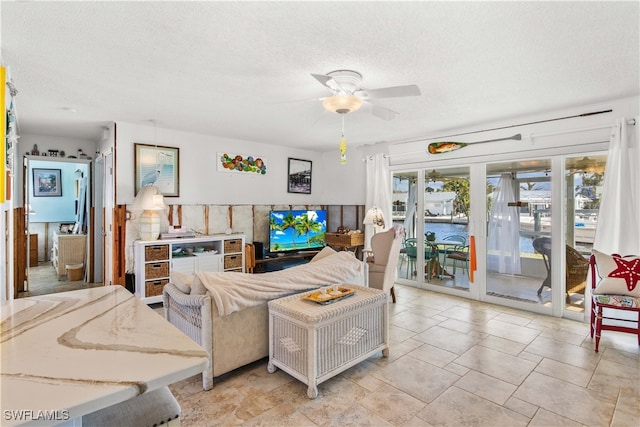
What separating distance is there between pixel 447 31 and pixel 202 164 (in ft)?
13.0

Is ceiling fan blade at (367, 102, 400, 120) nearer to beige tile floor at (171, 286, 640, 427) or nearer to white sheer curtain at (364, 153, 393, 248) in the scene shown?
beige tile floor at (171, 286, 640, 427)

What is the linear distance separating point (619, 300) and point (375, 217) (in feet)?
9.64

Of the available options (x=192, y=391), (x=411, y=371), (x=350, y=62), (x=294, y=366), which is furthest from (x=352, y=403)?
(x=350, y=62)

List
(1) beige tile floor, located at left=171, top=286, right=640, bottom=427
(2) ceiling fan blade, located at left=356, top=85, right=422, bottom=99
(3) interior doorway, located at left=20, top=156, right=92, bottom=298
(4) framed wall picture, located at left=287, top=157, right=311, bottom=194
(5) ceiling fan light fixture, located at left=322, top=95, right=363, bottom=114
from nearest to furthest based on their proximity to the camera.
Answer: (1) beige tile floor, located at left=171, top=286, right=640, bottom=427
(2) ceiling fan blade, located at left=356, top=85, right=422, bottom=99
(5) ceiling fan light fixture, located at left=322, top=95, right=363, bottom=114
(3) interior doorway, located at left=20, top=156, right=92, bottom=298
(4) framed wall picture, located at left=287, top=157, right=311, bottom=194

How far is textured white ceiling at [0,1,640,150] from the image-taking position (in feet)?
6.06

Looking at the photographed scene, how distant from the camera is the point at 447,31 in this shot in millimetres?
2035

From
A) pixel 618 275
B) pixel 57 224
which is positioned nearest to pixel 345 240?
pixel 618 275

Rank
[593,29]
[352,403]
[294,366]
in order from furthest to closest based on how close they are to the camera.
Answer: [294,366]
[352,403]
[593,29]

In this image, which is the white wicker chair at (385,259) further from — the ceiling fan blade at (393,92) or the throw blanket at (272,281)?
the ceiling fan blade at (393,92)

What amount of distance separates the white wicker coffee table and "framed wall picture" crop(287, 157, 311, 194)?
372 cm

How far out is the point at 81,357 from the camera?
85 centimetres

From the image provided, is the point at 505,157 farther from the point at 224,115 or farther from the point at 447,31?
the point at 224,115

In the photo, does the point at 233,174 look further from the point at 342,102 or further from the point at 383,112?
the point at 342,102

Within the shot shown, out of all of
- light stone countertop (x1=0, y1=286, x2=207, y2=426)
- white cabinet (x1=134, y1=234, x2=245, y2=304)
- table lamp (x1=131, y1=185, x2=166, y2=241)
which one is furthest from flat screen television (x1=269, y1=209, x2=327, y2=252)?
light stone countertop (x1=0, y1=286, x2=207, y2=426)
